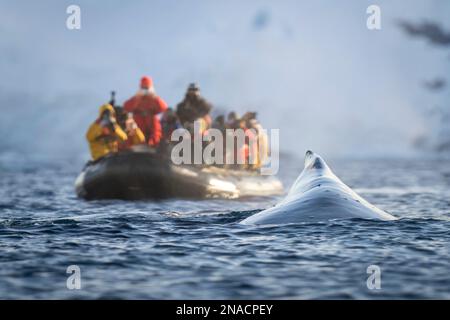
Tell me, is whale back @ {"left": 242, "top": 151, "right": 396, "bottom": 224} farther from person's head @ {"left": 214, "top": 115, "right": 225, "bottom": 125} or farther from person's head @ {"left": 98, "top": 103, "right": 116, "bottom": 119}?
person's head @ {"left": 214, "top": 115, "right": 225, "bottom": 125}

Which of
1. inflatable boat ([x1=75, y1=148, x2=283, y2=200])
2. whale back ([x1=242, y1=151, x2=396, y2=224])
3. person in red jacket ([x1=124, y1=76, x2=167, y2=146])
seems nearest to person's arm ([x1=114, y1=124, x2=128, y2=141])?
inflatable boat ([x1=75, y1=148, x2=283, y2=200])

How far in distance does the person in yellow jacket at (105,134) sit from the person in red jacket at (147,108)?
1.14 m

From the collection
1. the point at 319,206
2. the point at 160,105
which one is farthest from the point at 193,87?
the point at 319,206

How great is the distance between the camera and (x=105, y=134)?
2333 centimetres

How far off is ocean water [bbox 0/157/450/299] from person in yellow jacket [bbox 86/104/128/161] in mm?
7332

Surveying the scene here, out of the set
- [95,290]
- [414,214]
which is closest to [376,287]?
[95,290]

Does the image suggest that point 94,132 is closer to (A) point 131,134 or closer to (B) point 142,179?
(A) point 131,134

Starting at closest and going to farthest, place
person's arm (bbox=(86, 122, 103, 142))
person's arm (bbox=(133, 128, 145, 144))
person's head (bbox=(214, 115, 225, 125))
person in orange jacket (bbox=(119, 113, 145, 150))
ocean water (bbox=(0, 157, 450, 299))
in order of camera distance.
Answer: ocean water (bbox=(0, 157, 450, 299)), person's arm (bbox=(86, 122, 103, 142)), person in orange jacket (bbox=(119, 113, 145, 150)), person's arm (bbox=(133, 128, 145, 144)), person's head (bbox=(214, 115, 225, 125))

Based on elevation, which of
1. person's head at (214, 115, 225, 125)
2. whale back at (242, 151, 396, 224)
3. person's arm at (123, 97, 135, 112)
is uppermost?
person's arm at (123, 97, 135, 112)

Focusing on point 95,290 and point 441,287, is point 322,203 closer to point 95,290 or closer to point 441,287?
point 441,287

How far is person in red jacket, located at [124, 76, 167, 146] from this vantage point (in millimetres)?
24766

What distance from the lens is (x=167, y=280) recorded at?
9.26 m

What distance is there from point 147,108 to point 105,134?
2085 mm

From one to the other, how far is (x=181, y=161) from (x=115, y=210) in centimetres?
524
